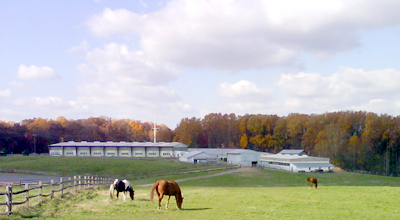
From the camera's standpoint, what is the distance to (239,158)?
3656 inches

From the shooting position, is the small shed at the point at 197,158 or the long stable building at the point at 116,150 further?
the long stable building at the point at 116,150

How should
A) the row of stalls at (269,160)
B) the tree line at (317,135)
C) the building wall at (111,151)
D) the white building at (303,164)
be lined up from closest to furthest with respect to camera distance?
the white building at (303,164), the row of stalls at (269,160), the tree line at (317,135), the building wall at (111,151)

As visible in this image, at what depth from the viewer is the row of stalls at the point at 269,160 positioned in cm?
7644

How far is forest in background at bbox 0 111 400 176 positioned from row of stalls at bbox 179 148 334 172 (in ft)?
37.1

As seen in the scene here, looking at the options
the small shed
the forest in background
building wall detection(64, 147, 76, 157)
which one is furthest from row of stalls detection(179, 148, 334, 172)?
building wall detection(64, 147, 76, 157)

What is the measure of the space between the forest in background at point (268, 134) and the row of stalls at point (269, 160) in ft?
37.1

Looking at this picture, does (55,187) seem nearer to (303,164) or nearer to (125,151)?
(303,164)

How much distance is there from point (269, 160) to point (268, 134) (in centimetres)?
3518

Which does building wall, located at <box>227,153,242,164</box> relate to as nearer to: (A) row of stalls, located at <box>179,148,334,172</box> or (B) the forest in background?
(A) row of stalls, located at <box>179,148,334,172</box>

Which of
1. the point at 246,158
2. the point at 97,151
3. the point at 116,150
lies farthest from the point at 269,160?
the point at 97,151

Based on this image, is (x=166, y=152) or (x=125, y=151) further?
(x=125, y=151)

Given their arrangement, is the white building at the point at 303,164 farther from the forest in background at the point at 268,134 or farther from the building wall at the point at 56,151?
the building wall at the point at 56,151

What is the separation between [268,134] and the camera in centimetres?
12044

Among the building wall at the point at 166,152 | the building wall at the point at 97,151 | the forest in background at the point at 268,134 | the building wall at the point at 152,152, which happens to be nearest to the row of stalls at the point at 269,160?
the forest in background at the point at 268,134
